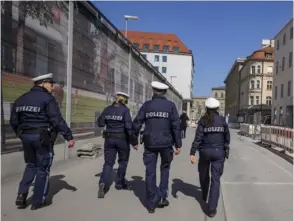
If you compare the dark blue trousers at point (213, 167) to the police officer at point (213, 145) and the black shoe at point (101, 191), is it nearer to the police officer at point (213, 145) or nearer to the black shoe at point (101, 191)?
the police officer at point (213, 145)

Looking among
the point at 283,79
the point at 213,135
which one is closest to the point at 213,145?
the point at 213,135

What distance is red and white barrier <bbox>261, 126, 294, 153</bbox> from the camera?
13.2 meters

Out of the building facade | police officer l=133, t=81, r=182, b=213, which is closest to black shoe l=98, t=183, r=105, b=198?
police officer l=133, t=81, r=182, b=213

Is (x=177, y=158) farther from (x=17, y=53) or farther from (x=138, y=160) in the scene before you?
(x=17, y=53)

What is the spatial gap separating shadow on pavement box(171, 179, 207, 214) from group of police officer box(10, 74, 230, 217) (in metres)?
0.27

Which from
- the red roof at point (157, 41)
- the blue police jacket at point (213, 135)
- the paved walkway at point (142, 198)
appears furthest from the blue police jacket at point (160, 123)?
the red roof at point (157, 41)

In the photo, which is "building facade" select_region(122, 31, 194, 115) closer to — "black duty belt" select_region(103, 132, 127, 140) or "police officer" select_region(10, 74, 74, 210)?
"black duty belt" select_region(103, 132, 127, 140)

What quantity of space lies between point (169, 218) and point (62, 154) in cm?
485

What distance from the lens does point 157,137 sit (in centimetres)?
495

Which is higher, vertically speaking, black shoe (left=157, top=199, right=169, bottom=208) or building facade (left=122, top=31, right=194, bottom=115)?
building facade (left=122, top=31, right=194, bottom=115)

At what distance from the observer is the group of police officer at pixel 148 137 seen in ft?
15.2

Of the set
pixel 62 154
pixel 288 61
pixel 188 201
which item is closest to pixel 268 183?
pixel 188 201

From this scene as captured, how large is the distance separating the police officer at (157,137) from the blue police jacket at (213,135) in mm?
306

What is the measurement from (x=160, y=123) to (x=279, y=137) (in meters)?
11.4
